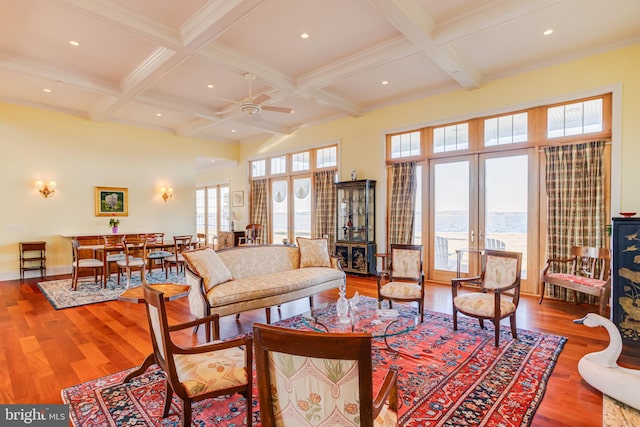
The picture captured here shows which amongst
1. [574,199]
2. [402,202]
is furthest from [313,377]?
[402,202]

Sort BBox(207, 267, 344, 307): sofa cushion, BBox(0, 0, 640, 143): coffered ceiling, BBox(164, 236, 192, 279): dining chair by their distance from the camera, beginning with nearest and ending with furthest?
BBox(207, 267, 344, 307): sofa cushion < BBox(0, 0, 640, 143): coffered ceiling < BBox(164, 236, 192, 279): dining chair

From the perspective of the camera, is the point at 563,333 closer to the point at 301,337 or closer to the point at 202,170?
the point at 301,337

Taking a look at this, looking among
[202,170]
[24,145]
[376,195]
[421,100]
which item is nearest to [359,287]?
[376,195]

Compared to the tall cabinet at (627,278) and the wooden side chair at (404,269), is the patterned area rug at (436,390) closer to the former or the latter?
the tall cabinet at (627,278)

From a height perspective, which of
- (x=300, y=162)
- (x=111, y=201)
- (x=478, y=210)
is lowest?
(x=478, y=210)

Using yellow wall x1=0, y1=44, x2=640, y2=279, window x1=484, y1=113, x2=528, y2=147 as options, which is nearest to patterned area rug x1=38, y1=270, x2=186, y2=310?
yellow wall x1=0, y1=44, x2=640, y2=279

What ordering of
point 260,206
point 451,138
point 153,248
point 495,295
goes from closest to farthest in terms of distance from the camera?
point 495,295, point 451,138, point 153,248, point 260,206

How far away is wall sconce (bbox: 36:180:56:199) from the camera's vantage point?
6953mm

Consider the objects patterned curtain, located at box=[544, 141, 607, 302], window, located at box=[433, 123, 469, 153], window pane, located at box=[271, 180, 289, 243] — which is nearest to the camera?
patterned curtain, located at box=[544, 141, 607, 302]

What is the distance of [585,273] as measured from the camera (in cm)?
470

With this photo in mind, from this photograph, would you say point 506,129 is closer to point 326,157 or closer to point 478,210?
point 478,210

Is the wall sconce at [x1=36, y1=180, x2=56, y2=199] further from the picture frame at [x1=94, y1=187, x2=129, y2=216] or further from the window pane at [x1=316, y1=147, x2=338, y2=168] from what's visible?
the window pane at [x1=316, y1=147, x2=338, y2=168]

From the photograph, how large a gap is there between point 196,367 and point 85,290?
5.02 metres

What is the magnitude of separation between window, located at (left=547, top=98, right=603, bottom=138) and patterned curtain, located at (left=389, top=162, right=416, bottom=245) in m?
2.30
